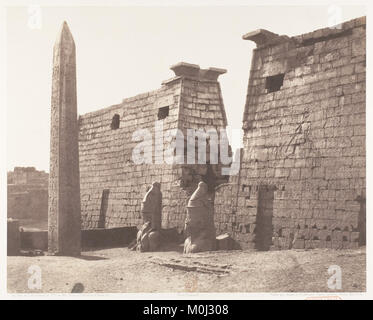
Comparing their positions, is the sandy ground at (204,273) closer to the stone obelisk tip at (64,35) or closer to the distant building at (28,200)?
the stone obelisk tip at (64,35)

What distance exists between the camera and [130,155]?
1683cm

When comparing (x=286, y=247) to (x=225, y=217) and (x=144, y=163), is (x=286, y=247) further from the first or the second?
(x=144, y=163)

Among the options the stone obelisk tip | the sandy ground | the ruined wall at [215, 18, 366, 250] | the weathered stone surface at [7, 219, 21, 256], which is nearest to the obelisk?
the stone obelisk tip

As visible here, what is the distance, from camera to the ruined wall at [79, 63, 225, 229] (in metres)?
14.7

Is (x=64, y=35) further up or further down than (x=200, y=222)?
further up

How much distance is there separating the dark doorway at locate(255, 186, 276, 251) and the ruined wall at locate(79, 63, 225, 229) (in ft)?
8.42

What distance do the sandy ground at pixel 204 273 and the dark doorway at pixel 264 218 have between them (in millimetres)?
925

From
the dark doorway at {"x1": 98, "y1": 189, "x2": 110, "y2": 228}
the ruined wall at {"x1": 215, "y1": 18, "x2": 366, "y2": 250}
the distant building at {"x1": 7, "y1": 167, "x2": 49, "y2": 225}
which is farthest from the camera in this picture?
the distant building at {"x1": 7, "y1": 167, "x2": 49, "y2": 225}

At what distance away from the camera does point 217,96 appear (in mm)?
15727

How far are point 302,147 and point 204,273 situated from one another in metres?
3.44

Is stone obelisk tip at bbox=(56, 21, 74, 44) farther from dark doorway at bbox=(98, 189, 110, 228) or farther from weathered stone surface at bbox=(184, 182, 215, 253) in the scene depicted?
dark doorway at bbox=(98, 189, 110, 228)

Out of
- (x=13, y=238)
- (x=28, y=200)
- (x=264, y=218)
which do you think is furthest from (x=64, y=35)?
(x=28, y=200)

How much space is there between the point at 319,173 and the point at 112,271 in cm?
440

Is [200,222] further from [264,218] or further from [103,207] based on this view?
[103,207]
